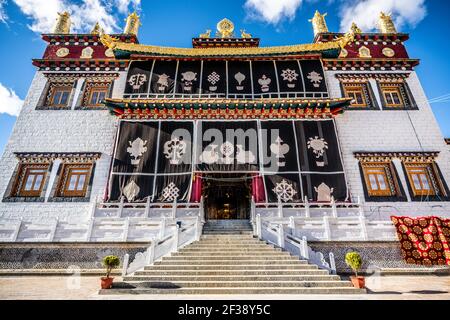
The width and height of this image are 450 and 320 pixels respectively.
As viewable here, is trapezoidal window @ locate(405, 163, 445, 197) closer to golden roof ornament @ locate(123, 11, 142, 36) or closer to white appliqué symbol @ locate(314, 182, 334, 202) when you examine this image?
white appliqué symbol @ locate(314, 182, 334, 202)

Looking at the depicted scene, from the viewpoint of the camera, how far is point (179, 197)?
10984 millimetres

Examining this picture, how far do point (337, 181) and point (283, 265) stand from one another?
227 inches

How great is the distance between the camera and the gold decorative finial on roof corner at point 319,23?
51.4ft

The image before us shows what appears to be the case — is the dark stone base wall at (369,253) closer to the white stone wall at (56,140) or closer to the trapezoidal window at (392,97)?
the trapezoidal window at (392,97)

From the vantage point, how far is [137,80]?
44.7 ft

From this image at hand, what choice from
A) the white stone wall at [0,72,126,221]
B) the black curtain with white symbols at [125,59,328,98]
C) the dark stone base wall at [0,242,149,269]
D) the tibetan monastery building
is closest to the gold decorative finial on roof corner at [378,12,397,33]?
the tibetan monastery building

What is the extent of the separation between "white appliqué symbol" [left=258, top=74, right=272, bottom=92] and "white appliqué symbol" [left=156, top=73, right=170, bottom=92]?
16.9ft

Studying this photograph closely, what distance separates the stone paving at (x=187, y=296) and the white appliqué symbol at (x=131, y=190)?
3.83 metres

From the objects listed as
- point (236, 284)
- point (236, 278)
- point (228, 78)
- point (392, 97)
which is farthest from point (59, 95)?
point (392, 97)

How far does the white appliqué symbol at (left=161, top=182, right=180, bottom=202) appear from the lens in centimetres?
1096

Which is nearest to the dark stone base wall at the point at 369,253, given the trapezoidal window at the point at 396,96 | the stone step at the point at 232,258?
the stone step at the point at 232,258

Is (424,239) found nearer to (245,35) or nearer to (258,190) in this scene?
(258,190)
